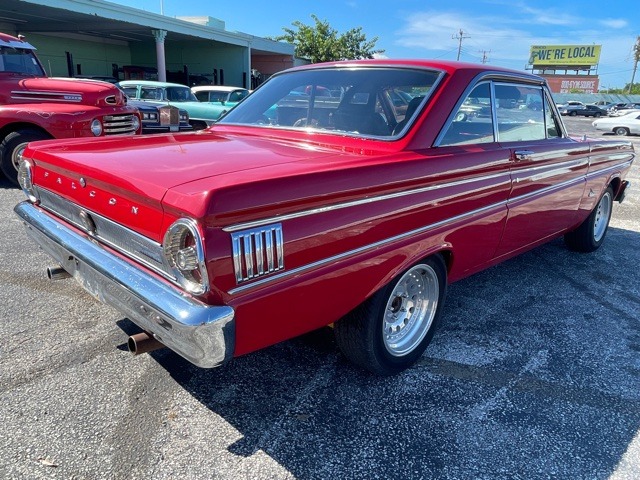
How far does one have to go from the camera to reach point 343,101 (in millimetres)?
3125

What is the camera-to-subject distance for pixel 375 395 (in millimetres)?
2611

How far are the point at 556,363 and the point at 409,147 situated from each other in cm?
167

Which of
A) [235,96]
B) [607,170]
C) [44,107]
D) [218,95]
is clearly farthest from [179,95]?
[607,170]

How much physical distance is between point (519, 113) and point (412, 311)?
5.84ft

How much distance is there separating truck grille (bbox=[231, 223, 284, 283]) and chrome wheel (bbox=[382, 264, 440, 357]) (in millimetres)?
1056

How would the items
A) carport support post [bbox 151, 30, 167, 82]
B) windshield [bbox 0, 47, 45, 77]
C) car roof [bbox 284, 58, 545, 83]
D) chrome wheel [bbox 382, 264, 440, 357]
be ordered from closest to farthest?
1. chrome wheel [bbox 382, 264, 440, 357]
2. car roof [bbox 284, 58, 545, 83]
3. windshield [bbox 0, 47, 45, 77]
4. carport support post [bbox 151, 30, 167, 82]

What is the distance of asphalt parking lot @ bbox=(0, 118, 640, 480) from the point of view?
214 centimetres

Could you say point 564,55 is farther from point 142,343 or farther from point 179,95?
point 142,343

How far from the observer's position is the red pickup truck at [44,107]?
6.80 m

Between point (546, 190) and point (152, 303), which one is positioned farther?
point (546, 190)

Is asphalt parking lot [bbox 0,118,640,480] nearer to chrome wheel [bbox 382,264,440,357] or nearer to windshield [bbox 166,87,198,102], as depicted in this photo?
chrome wheel [bbox 382,264,440,357]

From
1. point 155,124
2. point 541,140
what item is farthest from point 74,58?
point 541,140

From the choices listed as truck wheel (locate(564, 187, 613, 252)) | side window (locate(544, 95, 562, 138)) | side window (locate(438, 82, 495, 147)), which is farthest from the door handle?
truck wheel (locate(564, 187, 613, 252))

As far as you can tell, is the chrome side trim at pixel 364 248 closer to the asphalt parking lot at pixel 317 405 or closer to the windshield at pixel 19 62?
the asphalt parking lot at pixel 317 405
